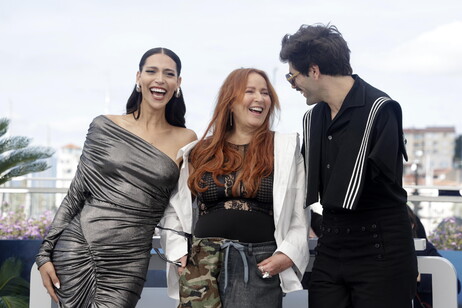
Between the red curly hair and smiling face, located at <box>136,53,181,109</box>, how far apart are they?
27cm

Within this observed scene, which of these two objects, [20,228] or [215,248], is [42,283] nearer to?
[215,248]

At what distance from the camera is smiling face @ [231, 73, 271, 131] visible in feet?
9.66

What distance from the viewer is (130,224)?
9.83 ft

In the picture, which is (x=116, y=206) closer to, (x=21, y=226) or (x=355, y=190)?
(x=355, y=190)

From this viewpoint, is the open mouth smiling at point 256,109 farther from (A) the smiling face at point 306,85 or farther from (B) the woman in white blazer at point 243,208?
Answer: (A) the smiling face at point 306,85

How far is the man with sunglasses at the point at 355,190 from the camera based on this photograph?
255 centimetres

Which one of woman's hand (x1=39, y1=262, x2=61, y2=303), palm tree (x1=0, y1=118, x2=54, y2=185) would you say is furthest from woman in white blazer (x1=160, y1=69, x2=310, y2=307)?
palm tree (x1=0, y1=118, x2=54, y2=185)

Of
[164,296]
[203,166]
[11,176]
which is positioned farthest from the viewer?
[11,176]

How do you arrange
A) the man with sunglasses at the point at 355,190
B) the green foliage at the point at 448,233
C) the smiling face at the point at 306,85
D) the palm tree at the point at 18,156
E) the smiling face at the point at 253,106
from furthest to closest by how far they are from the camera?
the green foliage at the point at 448,233 < the palm tree at the point at 18,156 < the smiling face at the point at 253,106 < the smiling face at the point at 306,85 < the man with sunglasses at the point at 355,190

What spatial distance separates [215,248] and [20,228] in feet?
16.6

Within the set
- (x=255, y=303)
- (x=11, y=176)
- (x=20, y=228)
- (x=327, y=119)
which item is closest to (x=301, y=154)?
(x=327, y=119)

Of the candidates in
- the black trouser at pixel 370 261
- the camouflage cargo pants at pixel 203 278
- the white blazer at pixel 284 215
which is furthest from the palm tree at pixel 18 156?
the black trouser at pixel 370 261

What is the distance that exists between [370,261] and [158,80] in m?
1.30

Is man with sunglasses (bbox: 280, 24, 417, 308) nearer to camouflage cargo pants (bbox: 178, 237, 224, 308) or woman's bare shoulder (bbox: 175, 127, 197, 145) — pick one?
camouflage cargo pants (bbox: 178, 237, 224, 308)
